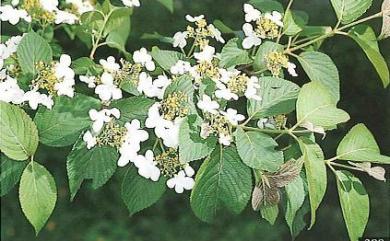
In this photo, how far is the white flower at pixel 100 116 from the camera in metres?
0.85

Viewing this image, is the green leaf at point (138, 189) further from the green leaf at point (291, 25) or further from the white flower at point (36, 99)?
the green leaf at point (291, 25)

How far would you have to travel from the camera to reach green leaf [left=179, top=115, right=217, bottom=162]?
2.81 feet

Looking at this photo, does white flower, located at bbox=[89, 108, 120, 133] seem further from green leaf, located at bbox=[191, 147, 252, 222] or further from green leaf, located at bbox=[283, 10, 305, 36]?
green leaf, located at bbox=[283, 10, 305, 36]

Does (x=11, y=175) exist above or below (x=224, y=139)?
below

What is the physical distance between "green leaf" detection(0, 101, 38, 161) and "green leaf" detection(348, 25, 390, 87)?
0.42m

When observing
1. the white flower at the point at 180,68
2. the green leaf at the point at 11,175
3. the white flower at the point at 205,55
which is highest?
the white flower at the point at 205,55

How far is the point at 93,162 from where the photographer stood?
0.91 meters

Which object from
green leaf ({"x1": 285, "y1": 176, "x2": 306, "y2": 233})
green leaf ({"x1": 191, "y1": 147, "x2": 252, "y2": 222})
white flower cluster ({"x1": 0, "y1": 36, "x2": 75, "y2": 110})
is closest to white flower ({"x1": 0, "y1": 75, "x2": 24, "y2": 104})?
white flower cluster ({"x1": 0, "y1": 36, "x2": 75, "y2": 110})

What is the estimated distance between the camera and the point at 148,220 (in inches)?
114

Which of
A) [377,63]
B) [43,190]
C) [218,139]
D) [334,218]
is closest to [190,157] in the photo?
[218,139]

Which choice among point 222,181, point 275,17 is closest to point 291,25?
point 275,17

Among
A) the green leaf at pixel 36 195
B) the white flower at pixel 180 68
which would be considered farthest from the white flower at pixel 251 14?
the green leaf at pixel 36 195

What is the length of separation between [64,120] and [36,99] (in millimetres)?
40

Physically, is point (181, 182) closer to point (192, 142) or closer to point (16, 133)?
point (192, 142)
